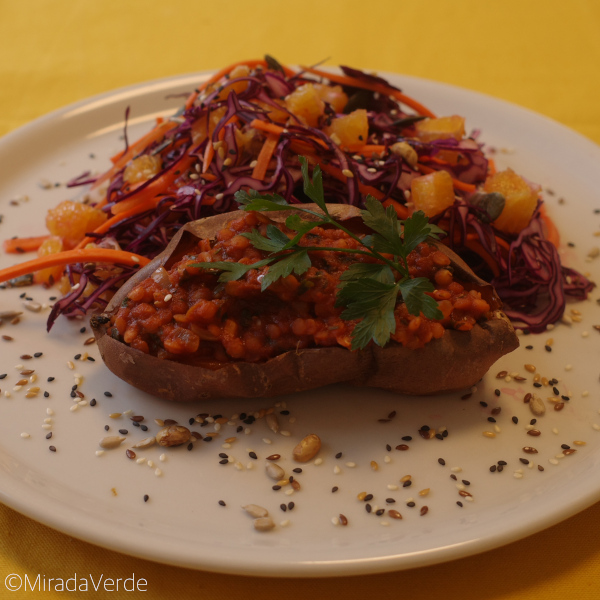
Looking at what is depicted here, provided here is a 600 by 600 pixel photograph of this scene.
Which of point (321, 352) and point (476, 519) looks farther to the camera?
point (321, 352)

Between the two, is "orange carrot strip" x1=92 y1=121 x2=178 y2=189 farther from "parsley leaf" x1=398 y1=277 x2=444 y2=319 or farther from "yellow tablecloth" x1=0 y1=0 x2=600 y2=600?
"parsley leaf" x1=398 y1=277 x2=444 y2=319

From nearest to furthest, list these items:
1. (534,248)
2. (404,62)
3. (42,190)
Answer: (534,248)
(42,190)
(404,62)

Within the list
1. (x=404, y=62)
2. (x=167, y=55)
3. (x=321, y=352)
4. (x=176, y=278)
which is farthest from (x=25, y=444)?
(x=404, y=62)

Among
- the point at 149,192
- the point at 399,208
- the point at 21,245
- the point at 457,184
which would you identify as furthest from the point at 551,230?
the point at 21,245

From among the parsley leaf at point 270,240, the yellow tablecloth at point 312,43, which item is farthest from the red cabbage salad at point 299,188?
the yellow tablecloth at point 312,43

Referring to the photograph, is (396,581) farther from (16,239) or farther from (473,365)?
(16,239)

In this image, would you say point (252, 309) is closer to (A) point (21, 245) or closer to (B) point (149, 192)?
(B) point (149, 192)
